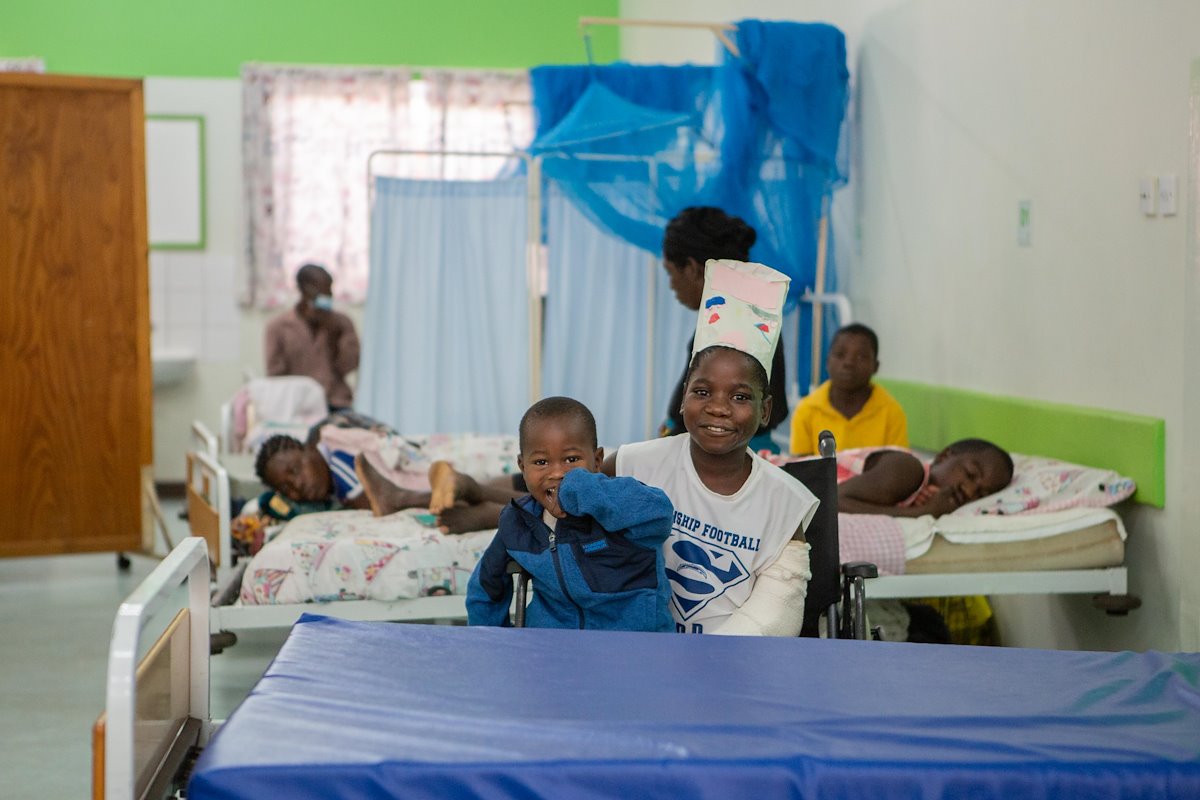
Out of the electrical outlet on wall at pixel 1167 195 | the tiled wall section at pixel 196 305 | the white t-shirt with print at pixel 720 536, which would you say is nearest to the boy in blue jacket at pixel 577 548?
the white t-shirt with print at pixel 720 536

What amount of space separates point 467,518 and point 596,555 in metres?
1.57

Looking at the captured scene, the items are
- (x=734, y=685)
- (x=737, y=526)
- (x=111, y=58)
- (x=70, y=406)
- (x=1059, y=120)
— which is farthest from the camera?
(x=111, y=58)

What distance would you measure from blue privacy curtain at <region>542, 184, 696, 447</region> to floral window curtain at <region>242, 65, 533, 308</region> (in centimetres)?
254

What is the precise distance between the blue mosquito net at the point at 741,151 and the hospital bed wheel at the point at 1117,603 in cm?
203

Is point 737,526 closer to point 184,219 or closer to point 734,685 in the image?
point 734,685

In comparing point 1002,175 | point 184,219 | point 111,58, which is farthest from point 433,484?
point 111,58

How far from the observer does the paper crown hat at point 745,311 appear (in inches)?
96.3

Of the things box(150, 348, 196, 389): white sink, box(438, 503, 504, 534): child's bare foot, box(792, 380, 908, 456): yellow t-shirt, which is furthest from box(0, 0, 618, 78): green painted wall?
box(438, 503, 504, 534): child's bare foot

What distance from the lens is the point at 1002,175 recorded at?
415cm

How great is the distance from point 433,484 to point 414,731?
8.43ft

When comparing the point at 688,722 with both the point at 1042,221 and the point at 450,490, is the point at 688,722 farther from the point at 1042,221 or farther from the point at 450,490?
the point at 1042,221

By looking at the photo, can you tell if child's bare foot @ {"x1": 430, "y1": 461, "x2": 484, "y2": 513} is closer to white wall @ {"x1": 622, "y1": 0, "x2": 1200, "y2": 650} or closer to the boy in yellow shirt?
the boy in yellow shirt

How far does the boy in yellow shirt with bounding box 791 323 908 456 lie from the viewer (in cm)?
427

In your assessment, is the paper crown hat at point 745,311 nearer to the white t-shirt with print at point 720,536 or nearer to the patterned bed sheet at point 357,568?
the white t-shirt with print at point 720,536
